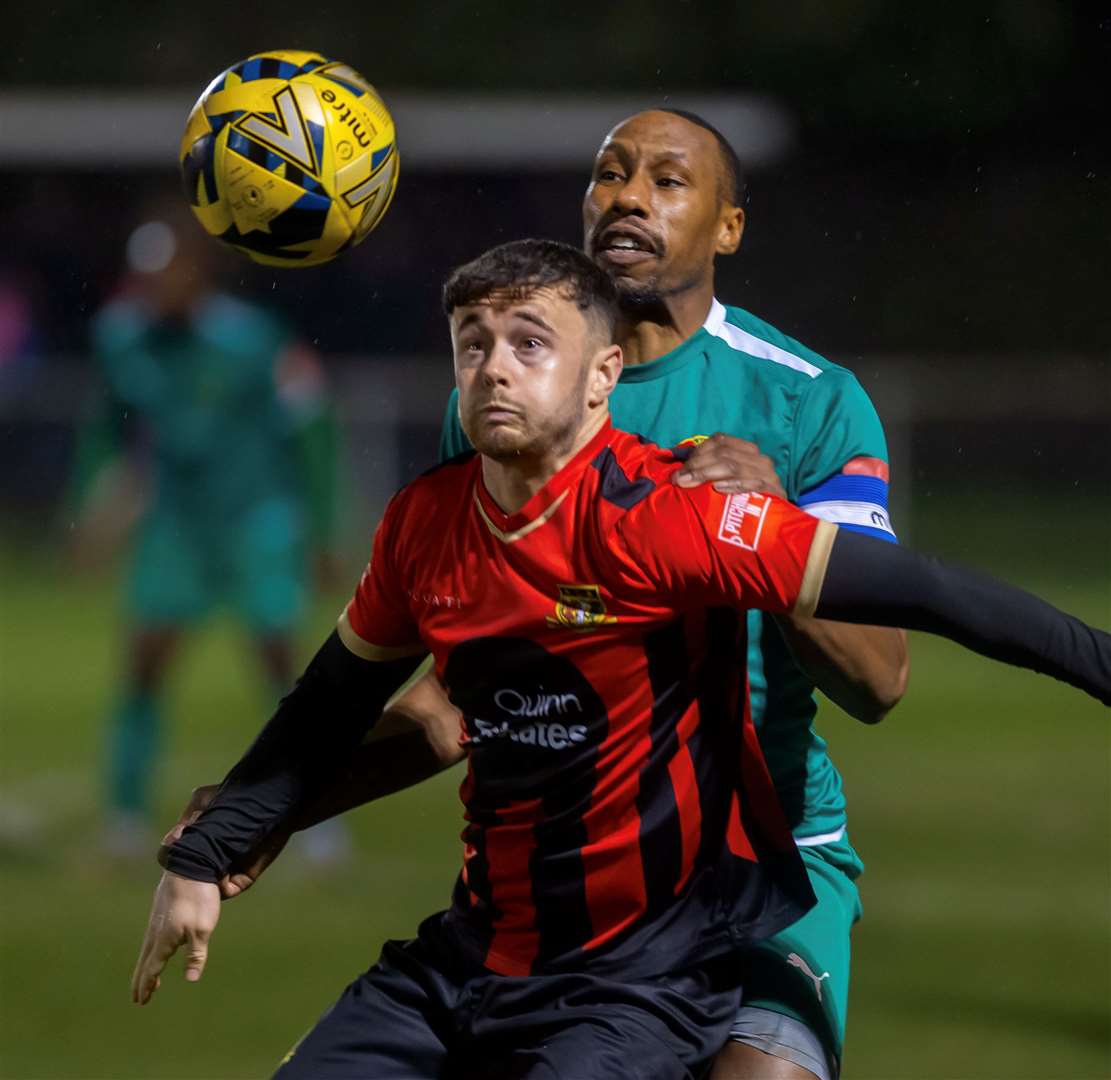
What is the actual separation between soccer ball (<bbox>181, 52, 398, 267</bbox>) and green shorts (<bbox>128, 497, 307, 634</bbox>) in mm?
4888

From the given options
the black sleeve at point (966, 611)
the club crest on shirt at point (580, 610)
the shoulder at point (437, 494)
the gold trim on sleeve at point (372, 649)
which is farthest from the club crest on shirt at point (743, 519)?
the gold trim on sleeve at point (372, 649)

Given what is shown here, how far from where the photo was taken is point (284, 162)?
4.01 m

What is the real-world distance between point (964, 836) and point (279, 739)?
6.40 m

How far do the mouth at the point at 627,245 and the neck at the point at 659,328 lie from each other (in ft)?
0.34

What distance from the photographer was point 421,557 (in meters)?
3.41

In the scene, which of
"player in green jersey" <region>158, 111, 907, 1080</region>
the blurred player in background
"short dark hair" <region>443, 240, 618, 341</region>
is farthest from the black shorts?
the blurred player in background

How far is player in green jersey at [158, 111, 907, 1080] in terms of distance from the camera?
3506 millimetres

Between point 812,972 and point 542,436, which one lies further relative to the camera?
point 812,972

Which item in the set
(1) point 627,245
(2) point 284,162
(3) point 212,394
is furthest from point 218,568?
(1) point 627,245

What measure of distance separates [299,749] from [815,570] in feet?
2.98

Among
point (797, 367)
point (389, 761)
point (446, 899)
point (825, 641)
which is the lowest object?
point (446, 899)

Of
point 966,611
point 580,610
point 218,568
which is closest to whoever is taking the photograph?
point 966,611

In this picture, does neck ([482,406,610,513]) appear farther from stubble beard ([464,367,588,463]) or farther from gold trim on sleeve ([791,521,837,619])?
gold trim on sleeve ([791,521,837,619])

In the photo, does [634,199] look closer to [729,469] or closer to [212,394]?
[729,469]
